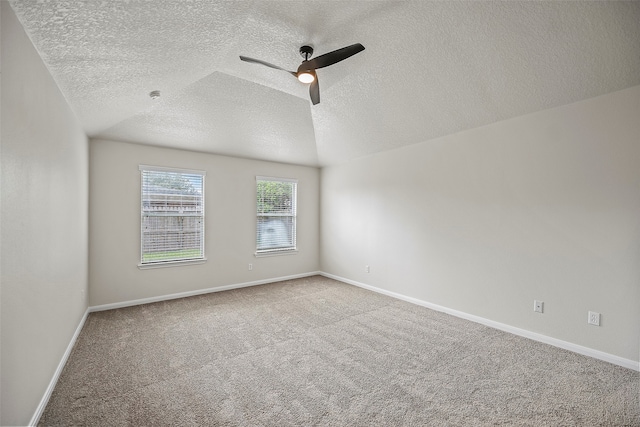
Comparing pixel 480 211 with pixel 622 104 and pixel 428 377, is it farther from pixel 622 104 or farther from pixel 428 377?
pixel 428 377

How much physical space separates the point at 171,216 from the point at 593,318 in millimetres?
5540

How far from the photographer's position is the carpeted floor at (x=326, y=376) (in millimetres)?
2008

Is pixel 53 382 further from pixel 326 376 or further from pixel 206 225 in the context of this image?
pixel 206 225

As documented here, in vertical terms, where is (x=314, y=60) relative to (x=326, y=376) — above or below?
above

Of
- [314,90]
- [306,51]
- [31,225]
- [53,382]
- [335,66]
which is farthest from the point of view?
[335,66]

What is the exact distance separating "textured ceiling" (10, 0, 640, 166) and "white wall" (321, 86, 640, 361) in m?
0.32

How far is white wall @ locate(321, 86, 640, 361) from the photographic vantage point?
107 inches

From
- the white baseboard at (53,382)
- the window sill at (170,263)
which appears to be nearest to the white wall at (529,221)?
the window sill at (170,263)

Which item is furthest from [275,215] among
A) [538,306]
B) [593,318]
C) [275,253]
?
[593,318]

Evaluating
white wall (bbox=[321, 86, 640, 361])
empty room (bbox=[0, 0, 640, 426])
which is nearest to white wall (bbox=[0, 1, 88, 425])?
empty room (bbox=[0, 0, 640, 426])

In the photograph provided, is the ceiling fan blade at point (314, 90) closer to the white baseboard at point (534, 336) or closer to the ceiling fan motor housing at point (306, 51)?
the ceiling fan motor housing at point (306, 51)

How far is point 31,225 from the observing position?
1.85m

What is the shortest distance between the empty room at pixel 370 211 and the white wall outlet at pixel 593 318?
0.07 ft

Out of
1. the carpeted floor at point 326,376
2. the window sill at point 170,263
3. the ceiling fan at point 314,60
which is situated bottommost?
the carpeted floor at point 326,376
